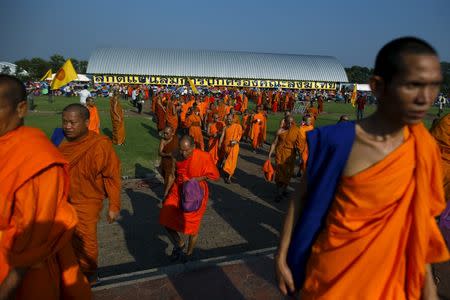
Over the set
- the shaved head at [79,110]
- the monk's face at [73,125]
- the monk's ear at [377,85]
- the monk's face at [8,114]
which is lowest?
the monk's face at [73,125]

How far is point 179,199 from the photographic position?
14.6ft

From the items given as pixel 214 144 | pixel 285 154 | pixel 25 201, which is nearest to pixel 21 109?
pixel 25 201

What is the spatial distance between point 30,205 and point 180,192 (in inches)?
110

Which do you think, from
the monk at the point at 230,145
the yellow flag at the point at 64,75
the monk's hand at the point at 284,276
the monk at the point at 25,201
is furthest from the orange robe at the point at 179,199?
the yellow flag at the point at 64,75

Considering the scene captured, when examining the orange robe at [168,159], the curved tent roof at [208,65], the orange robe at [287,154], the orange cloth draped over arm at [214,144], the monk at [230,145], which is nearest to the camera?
the orange robe at [168,159]

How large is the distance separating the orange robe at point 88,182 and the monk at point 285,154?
13.8 ft

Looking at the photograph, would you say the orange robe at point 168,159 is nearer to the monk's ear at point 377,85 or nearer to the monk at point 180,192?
the monk at point 180,192

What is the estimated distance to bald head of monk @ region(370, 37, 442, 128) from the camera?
59.2 inches

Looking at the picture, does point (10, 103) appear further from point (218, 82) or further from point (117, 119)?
point (218, 82)

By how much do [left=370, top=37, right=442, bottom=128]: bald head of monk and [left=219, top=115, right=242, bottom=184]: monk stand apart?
Answer: 6990mm

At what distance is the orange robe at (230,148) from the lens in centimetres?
858

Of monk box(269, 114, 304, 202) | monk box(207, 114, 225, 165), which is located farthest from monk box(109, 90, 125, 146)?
monk box(269, 114, 304, 202)

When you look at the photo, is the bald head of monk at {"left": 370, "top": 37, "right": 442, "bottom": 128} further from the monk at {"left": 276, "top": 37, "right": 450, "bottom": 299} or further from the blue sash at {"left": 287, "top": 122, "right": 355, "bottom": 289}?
the blue sash at {"left": 287, "top": 122, "right": 355, "bottom": 289}

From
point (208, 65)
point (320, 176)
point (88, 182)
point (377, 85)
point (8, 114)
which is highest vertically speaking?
point (208, 65)
